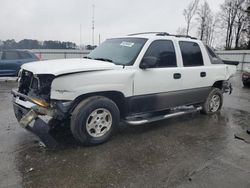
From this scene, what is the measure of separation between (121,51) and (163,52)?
0.85m

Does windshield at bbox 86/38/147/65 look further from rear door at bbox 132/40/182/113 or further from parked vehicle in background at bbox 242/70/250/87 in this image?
parked vehicle in background at bbox 242/70/250/87

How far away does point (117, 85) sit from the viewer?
13.8ft

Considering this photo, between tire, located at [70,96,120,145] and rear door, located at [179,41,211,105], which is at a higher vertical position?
rear door, located at [179,41,211,105]

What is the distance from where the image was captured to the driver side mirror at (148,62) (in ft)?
14.6

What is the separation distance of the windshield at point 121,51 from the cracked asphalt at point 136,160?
4.61 feet

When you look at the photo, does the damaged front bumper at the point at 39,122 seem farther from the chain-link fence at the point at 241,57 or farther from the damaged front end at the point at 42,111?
the chain-link fence at the point at 241,57

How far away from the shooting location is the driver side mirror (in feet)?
14.6

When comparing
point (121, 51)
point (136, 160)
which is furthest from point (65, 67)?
point (136, 160)

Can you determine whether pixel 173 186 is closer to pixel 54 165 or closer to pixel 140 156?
pixel 140 156

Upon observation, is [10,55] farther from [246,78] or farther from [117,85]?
[246,78]

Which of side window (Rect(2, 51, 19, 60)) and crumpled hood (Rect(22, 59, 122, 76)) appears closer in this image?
crumpled hood (Rect(22, 59, 122, 76))

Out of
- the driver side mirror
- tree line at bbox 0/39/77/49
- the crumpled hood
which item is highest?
tree line at bbox 0/39/77/49

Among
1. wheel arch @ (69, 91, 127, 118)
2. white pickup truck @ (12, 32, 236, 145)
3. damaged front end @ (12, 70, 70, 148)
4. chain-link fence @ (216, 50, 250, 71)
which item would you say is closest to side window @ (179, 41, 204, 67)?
white pickup truck @ (12, 32, 236, 145)

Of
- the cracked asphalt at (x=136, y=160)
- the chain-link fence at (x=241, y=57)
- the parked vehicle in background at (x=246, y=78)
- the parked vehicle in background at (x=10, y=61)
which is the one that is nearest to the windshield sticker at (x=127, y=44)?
the cracked asphalt at (x=136, y=160)
